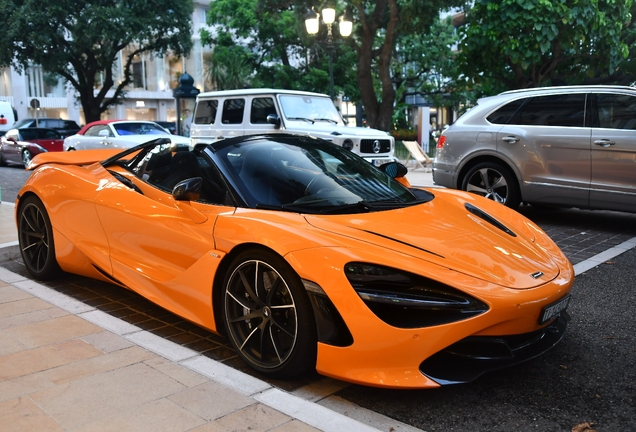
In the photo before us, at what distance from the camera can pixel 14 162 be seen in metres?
21.2

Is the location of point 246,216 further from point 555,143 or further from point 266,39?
point 266,39

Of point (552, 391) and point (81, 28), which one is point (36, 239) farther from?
point (81, 28)

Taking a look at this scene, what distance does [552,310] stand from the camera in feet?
10.5

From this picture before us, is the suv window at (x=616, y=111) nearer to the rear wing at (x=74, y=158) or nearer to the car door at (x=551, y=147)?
the car door at (x=551, y=147)

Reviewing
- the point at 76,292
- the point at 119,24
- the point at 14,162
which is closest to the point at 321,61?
the point at 119,24

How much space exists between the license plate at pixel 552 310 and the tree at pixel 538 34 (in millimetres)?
13583

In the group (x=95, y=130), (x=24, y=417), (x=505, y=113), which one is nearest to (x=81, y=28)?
(x=95, y=130)

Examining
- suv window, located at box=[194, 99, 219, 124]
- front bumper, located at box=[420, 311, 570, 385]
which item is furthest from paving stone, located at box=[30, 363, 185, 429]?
suv window, located at box=[194, 99, 219, 124]

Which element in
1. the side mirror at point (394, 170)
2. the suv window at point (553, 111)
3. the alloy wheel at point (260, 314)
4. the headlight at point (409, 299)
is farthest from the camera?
the suv window at point (553, 111)

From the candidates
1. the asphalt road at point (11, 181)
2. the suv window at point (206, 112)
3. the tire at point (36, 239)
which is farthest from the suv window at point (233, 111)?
the tire at point (36, 239)

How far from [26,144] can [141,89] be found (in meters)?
33.2

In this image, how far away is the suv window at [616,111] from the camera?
727 centimetres

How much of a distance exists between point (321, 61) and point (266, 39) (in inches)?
122

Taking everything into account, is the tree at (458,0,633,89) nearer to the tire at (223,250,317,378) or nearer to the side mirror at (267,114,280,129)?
the side mirror at (267,114,280,129)
